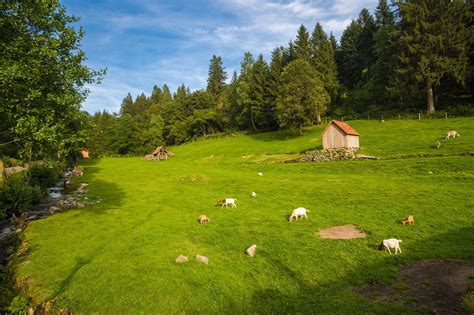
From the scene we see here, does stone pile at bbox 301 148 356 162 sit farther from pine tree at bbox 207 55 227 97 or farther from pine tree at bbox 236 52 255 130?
pine tree at bbox 207 55 227 97

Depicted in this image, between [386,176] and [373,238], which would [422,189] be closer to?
[386,176]

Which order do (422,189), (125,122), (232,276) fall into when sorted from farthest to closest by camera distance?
(125,122), (422,189), (232,276)

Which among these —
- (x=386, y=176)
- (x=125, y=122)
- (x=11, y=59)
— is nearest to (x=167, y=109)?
(x=125, y=122)

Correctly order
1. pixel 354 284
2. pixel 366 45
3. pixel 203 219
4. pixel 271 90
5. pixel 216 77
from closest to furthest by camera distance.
Result: pixel 354 284
pixel 203 219
pixel 271 90
pixel 366 45
pixel 216 77

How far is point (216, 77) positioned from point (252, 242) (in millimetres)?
141740

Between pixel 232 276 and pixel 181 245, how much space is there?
5076mm

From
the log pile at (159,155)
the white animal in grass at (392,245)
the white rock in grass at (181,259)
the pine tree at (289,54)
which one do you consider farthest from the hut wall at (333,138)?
the pine tree at (289,54)

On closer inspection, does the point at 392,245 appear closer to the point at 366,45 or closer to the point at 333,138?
the point at 333,138

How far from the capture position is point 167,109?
5453 inches

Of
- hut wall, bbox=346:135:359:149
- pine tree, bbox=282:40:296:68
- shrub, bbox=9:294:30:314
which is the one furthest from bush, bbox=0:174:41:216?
pine tree, bbox=282:40:296:68

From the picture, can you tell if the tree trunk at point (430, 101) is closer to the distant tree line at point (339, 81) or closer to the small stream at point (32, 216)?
the distant tree line at point (339, 81)

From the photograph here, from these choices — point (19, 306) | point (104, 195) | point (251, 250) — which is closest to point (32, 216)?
point (104, 195)

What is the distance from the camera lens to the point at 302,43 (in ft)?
328

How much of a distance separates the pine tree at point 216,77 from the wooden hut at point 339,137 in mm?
103753
